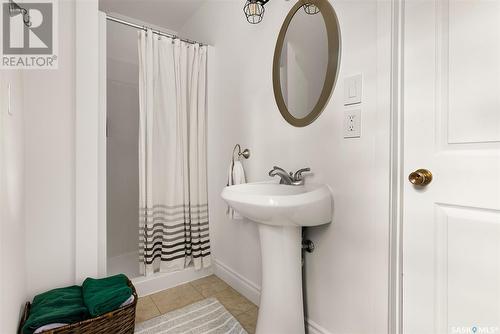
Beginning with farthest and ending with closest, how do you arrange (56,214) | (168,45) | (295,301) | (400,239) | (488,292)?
1. (168,45)
2. (56,214)
3. (295,301)
4. (400,239)
5. (488,292)

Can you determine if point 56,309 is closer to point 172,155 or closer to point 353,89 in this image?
point 172,155

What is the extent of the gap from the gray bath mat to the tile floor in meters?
0.05

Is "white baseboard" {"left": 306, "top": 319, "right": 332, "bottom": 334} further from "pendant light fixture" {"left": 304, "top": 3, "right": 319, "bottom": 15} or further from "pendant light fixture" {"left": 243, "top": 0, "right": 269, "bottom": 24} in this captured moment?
"pendant light fixture" {"left": 243, "top": 0, "right": 269, "bottom": 24}

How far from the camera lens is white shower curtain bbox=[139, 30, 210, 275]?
1789mm

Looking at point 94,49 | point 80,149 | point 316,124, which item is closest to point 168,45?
point 94,49

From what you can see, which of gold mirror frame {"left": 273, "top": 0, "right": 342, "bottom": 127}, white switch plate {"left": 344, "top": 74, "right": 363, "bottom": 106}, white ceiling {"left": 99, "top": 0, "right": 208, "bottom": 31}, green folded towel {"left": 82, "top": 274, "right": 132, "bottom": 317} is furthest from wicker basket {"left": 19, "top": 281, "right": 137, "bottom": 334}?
white ceiling {"left": 99, "top": 0, "right": 208, "bottom": 31}

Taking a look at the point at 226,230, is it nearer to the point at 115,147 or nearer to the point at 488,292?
the point at 115,147

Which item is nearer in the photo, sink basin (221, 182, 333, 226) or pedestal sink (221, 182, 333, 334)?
sink basin (221, 182, 333, 226)

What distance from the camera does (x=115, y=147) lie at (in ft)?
7.76

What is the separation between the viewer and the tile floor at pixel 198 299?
155 cm

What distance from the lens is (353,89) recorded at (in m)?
1.11

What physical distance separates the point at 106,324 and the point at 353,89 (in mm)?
1629

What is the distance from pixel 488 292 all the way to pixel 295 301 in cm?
75

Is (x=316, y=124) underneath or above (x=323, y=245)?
above
